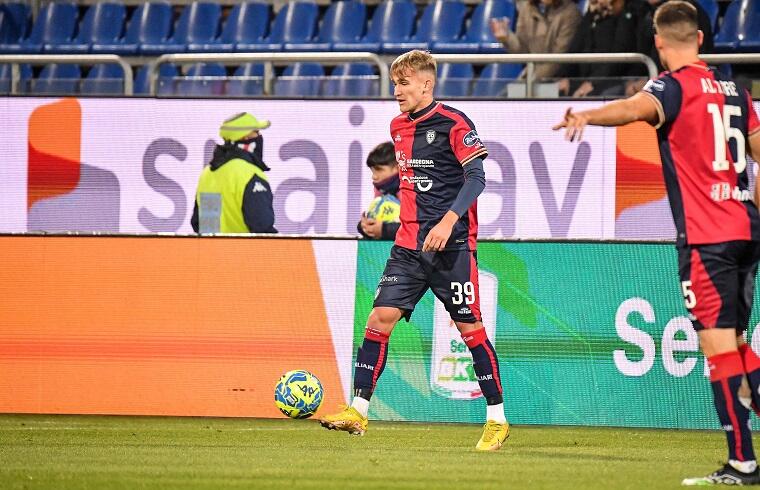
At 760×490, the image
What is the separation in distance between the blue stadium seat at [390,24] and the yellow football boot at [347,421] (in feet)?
32.3

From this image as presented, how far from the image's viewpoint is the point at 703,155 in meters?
6.35

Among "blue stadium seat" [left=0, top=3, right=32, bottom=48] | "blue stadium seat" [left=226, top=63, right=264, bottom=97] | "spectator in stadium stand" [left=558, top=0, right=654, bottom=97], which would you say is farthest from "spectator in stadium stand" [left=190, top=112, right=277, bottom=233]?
"blue stadium seat" [left=0, top=3, right=32, bottom=48]

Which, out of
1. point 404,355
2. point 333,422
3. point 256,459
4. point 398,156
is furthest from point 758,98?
point 256,459

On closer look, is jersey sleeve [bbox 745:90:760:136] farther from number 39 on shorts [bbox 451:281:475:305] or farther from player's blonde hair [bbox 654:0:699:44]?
number 39 on shorts [bbox 451:281:475:305]

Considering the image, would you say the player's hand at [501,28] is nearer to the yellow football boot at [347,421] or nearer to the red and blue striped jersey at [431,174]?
the red and blue striped jersey at [431,174]

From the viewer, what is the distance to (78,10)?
2002 cm

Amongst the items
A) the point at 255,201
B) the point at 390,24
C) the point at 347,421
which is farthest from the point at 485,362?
the point at 390,24

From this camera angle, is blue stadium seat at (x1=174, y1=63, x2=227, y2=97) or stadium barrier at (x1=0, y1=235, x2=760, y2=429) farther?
blue stadium seat at (x1=174, y1=63, x2=227, y2=97)

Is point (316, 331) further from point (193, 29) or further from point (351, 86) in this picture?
point (193, 29)

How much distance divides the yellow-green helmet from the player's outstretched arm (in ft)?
25.1

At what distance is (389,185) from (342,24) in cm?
731

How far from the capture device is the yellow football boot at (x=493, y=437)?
794 centimetres

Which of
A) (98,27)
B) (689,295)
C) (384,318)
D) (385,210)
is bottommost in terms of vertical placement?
(384,318)

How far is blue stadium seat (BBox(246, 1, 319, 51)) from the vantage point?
17.9m
